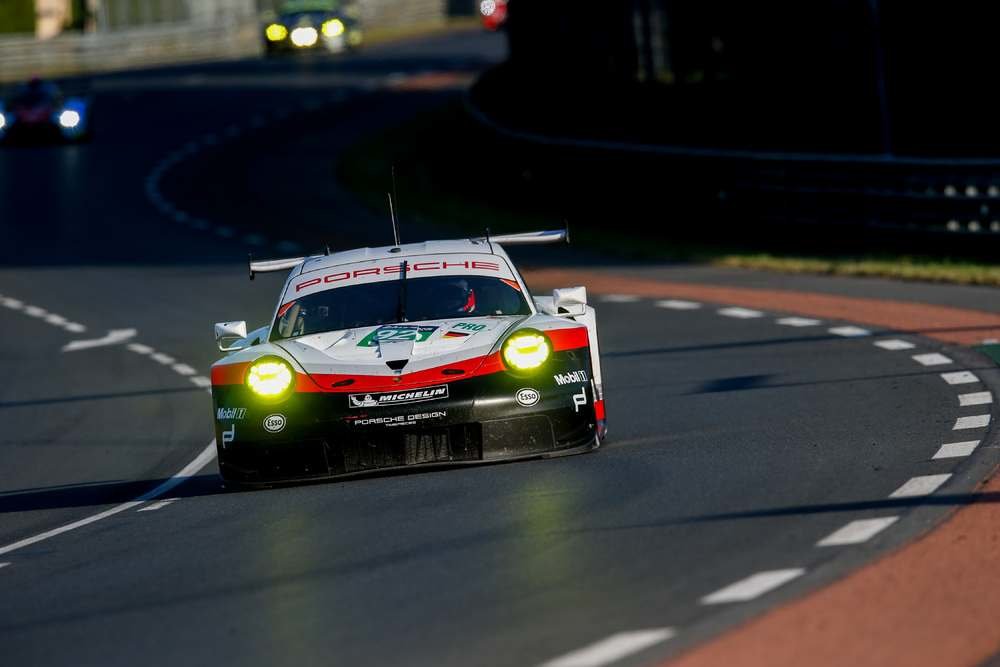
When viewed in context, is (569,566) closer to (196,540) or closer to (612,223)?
(196,540)

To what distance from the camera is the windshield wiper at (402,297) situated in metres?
11.6

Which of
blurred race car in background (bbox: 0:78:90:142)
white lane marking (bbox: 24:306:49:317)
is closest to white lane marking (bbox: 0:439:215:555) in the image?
white lane marking (bbox: 24:306:49:317)

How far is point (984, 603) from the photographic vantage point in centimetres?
721

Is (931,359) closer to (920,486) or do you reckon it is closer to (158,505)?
(920,486)

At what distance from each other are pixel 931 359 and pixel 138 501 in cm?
652

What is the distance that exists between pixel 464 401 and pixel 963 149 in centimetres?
2007

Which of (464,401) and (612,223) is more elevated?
(464,401)

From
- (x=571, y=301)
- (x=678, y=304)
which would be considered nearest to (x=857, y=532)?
(x=571, y=301)

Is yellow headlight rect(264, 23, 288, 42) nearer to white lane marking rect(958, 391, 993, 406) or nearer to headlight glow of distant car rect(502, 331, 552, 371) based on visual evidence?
white lane marking rect(958, 391, 993, 406)

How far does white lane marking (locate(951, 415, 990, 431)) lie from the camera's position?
11.6m

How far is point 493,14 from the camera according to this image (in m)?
78.8

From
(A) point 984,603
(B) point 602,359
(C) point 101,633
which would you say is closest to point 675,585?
(A) point 984,603

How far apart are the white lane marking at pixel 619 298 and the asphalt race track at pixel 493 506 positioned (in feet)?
0.15

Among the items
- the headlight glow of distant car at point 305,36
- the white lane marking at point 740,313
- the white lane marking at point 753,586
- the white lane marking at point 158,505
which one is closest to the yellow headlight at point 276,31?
the headlight glow of distant car at point 305,36
